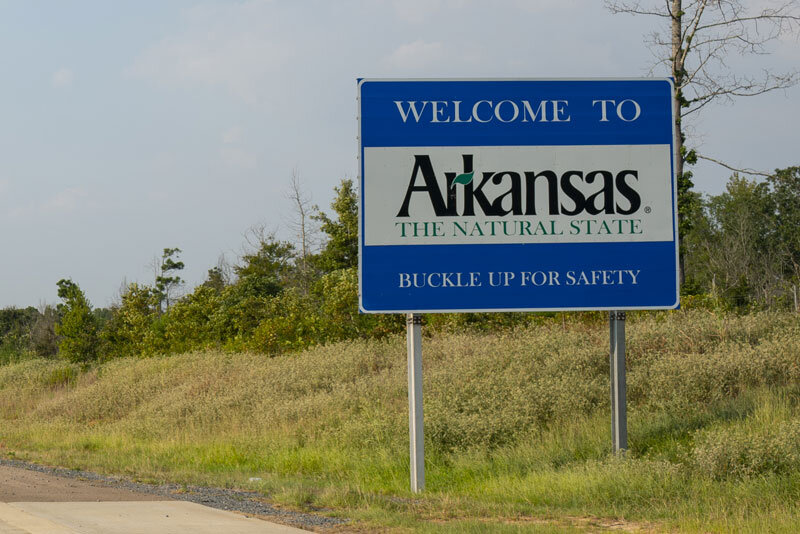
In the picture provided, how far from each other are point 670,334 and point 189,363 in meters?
14.6

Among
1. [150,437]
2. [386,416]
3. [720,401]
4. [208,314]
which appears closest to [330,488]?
[386,416]

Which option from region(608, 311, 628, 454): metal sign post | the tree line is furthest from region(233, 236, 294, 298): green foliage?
region(608, 311, 628, 454): metal sign post

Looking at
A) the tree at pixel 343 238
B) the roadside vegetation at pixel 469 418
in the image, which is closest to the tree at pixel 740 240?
the tree at pixel 343 238

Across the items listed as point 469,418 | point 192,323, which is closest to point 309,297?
point 192,323

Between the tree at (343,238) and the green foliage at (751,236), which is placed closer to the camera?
the tree at (343,238)

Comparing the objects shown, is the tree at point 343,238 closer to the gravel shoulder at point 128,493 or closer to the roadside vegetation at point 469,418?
the roadside vegetation at point 469,418

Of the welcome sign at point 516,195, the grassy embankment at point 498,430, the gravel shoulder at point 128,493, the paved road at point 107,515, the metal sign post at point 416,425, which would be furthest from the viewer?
the welcome sign at point 516,195

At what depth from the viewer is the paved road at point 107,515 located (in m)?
7.54

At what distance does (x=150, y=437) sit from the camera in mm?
18375

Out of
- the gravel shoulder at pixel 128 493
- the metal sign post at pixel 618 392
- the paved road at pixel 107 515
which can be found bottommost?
the gravel shoulder at pixel 128 493

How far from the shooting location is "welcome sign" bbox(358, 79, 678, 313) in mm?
10797

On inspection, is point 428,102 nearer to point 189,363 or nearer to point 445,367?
point 445,367

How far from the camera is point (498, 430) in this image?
→ 13102 mm

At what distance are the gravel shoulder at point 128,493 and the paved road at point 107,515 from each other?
13 mm
